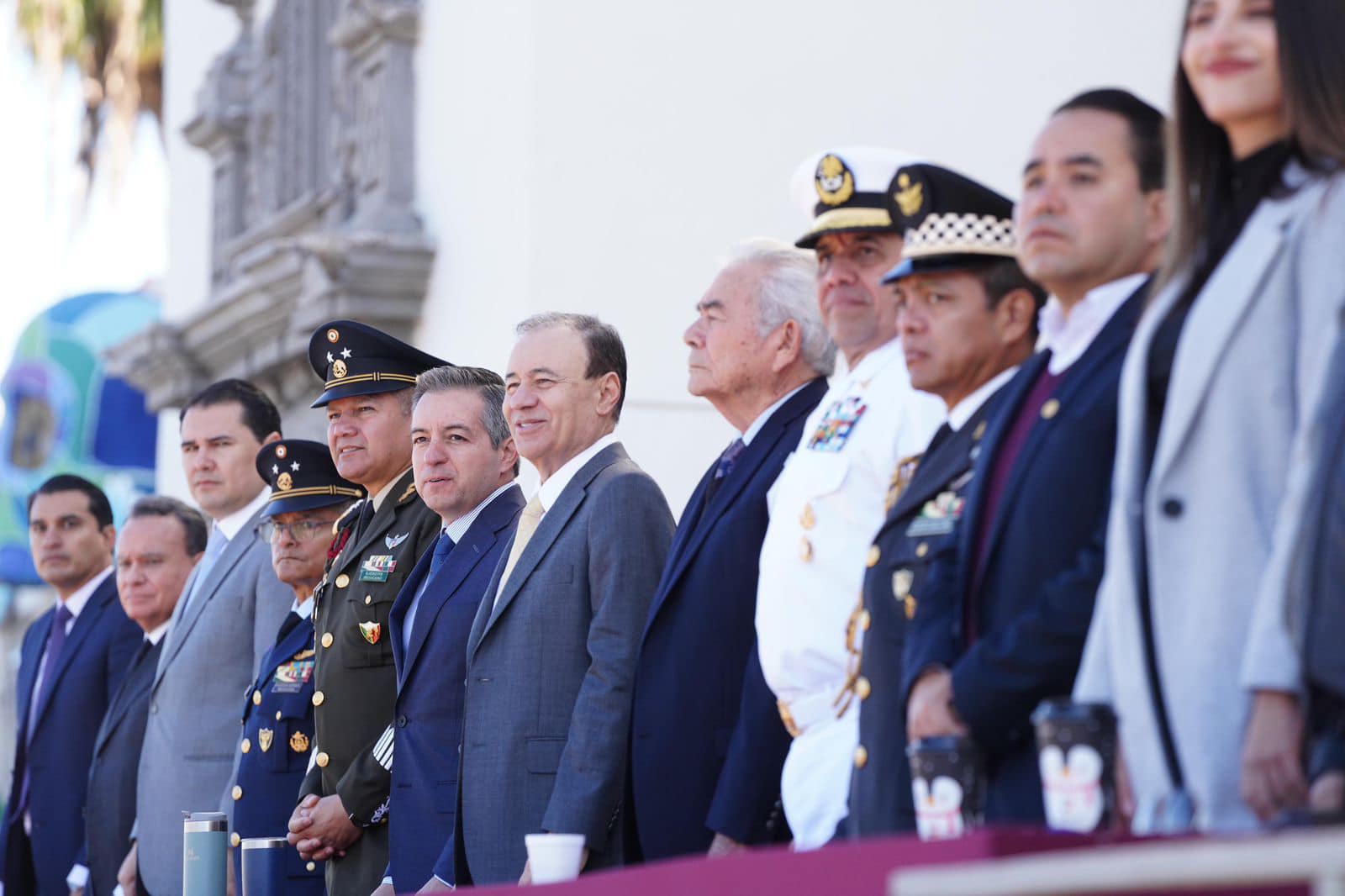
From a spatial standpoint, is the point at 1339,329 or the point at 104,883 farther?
the point at 104,883

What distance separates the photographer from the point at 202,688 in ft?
21.1

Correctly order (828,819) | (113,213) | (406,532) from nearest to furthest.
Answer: (828,819)
(406,532)
(113,213)

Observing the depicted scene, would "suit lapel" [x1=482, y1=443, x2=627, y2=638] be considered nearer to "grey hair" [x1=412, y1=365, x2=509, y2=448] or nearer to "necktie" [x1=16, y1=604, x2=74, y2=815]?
"grey hair" [x1=412, y1=365, x2=509, y2=448]

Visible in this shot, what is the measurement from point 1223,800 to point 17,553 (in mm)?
15154

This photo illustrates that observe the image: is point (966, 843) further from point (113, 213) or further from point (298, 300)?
point (113, 213)

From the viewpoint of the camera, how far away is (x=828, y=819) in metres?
3.71

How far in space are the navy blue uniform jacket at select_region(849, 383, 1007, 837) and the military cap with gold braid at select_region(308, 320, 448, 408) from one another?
2.58 metres

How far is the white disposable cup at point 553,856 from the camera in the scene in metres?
3.40

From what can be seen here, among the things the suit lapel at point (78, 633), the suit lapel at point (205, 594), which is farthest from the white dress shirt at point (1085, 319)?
the suit lapel at point (78, 633)

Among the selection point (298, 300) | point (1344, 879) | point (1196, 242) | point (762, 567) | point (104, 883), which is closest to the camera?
point (1344, 879)

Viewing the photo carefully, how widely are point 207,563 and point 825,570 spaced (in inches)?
132

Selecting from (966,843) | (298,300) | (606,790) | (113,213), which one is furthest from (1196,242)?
(113,213)

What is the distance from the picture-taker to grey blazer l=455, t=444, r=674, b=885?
15.2ft

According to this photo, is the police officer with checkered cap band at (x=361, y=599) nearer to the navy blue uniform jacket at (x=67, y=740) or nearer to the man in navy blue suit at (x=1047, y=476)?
the navy blue uniform jacket at (x=67, y=740)
